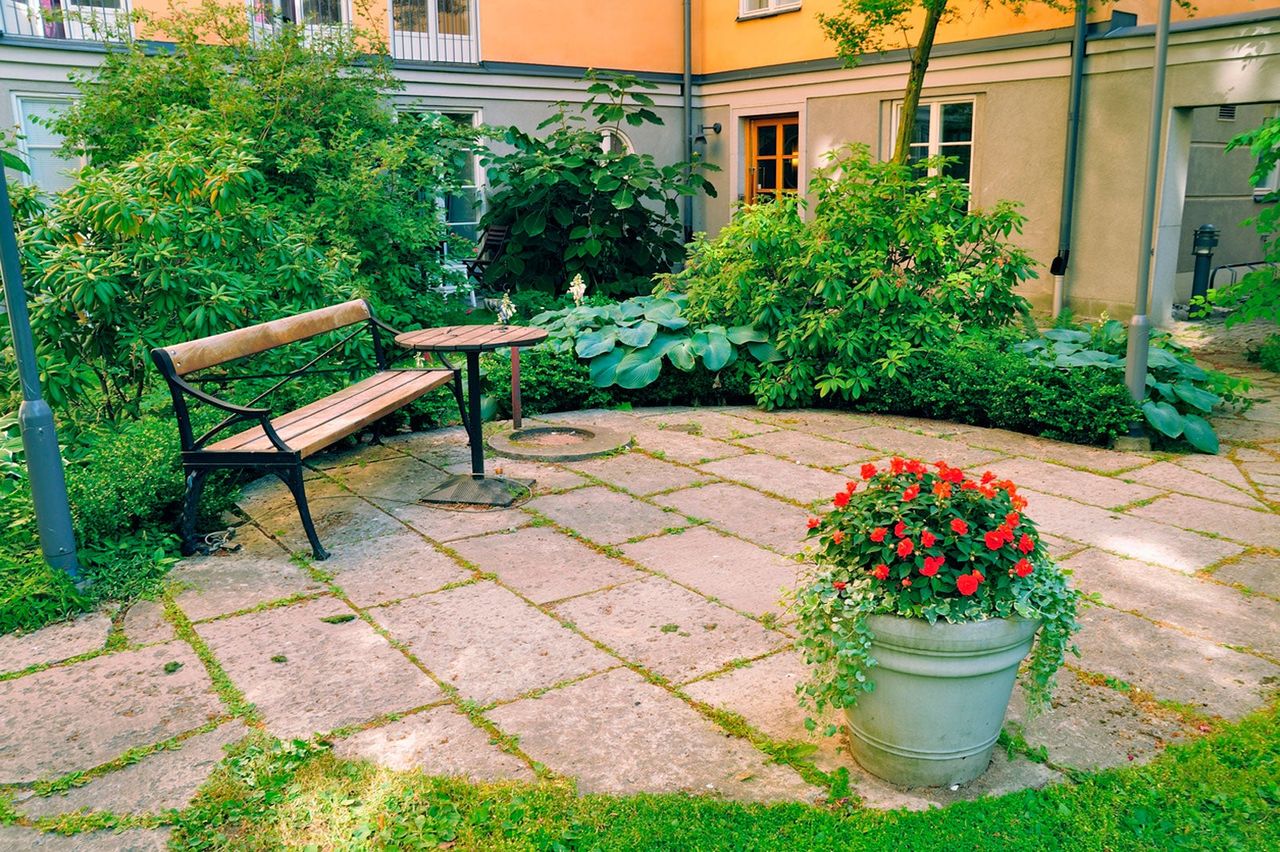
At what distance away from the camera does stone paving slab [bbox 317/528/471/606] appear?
4375 millimetres

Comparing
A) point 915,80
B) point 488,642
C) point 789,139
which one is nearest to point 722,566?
point 488,642

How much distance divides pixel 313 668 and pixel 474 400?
2.21 metres

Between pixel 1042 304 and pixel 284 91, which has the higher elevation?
pixel 284 91

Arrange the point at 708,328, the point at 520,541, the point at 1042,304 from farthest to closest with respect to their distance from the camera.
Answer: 1. the point at 1042,304
2. the point at 708,328
3. the point at 520,541

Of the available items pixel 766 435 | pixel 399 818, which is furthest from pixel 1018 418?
pixel 399 818

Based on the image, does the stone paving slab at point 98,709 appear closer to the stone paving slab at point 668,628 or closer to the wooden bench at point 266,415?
the wooden bench at point 266,415

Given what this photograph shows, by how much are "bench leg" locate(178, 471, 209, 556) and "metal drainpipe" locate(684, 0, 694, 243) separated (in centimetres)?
1206

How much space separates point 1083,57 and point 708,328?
617 cm

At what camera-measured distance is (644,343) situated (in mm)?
7977

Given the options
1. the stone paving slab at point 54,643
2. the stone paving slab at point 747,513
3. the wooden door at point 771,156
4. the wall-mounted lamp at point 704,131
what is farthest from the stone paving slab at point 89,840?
the wall-mounted lamp at point 704,131

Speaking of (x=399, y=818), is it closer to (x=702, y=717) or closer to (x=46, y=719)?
(x=702, y=717)

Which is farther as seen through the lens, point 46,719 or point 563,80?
point 563,80

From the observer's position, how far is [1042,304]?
12.1 meters

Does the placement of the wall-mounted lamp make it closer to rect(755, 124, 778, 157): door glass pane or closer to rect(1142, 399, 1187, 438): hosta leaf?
rect(755, 124, 778, 157): door glass pane
